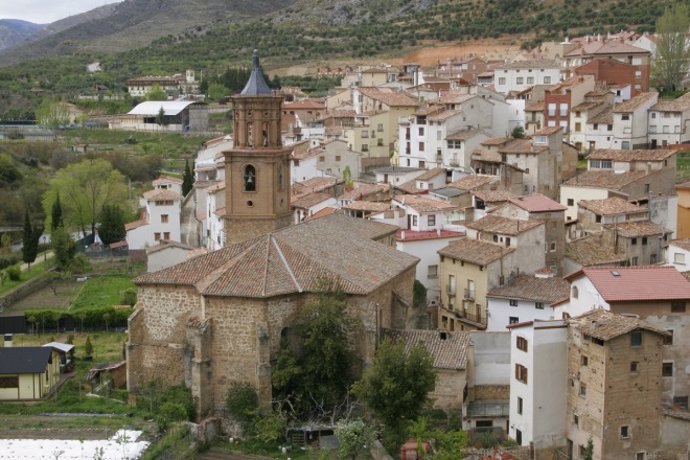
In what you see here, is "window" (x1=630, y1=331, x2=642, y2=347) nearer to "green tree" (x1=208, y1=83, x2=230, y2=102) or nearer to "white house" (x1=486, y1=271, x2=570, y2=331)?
"white house" (x1=486, y1=271, x2=570, y2=331)

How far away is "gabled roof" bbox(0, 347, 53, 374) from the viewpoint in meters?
30.5

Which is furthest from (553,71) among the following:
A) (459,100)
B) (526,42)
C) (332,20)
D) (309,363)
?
(332,20)

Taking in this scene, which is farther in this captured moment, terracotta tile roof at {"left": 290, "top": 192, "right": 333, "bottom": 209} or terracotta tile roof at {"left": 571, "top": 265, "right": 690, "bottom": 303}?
terracotta tile roof at {"left": 290, "top": 192, "right": 333, "bottom": 209}

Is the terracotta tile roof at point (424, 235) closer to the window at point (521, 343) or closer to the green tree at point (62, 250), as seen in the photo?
the window at point (521, 343)

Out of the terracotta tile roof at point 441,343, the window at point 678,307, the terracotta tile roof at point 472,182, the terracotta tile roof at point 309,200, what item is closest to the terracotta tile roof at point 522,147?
the terracotta tile roof at point 472,182

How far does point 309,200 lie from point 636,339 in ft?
80.7

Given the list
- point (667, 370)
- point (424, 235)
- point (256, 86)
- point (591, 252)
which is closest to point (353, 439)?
point (667, 370)

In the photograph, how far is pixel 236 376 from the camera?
28844mm

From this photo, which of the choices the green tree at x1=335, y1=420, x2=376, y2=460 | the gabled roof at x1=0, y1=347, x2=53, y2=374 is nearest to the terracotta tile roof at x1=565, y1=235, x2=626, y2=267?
the green tree at x1=335, y1=420, x2=376, y2=460

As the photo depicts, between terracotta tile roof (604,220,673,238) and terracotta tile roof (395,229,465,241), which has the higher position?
terracotta tile roof (604,220,673,238)

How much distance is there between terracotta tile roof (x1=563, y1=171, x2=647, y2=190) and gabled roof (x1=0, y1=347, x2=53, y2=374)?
26.1 metres

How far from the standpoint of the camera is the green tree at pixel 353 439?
84.7 feet

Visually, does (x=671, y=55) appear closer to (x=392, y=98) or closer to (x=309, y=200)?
(x=392, y=98)

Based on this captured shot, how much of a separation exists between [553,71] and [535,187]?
77.9 feet
